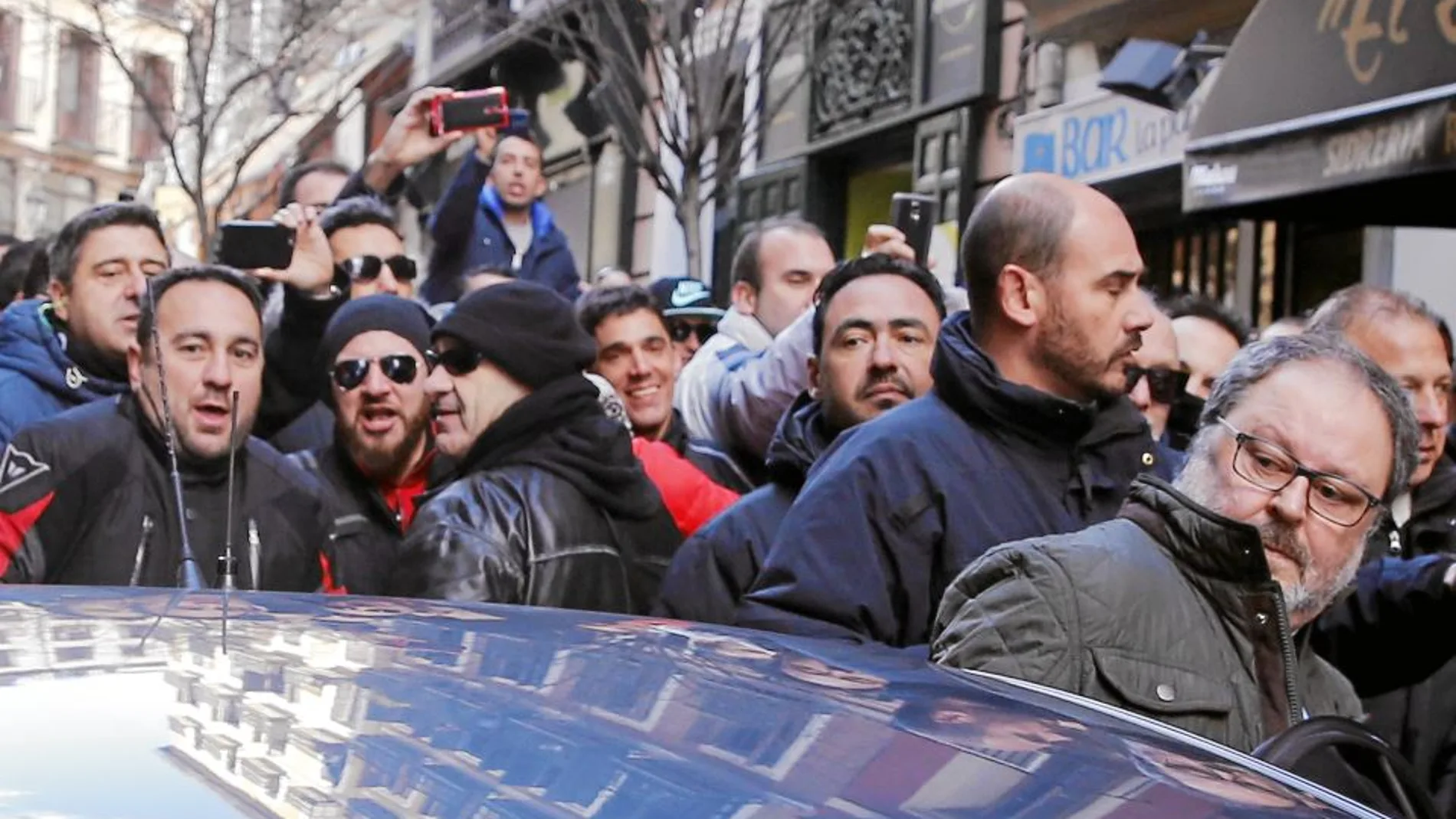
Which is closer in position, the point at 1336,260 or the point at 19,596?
the point at 19,596

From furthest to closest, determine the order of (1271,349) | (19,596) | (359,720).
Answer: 1. (1271,349)
2. (19,596)
3. (359,720)

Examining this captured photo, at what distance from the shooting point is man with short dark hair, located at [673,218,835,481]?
5.80m

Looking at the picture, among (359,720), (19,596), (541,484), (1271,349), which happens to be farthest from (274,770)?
(541,484)

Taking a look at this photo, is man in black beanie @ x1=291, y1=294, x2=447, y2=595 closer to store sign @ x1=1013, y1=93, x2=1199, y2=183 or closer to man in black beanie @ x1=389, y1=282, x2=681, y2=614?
man in black beanie @ x1=389, y1=282, x2=681, y2=614

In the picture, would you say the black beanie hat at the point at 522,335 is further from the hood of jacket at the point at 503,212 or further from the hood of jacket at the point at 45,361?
the hood of jacket at the point at 503,212

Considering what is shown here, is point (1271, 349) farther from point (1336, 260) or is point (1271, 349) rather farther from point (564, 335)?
point (1336, 260)

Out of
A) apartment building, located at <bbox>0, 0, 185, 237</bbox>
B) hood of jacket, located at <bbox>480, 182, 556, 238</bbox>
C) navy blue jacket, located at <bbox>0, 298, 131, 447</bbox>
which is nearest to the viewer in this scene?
navy blue jacket, located at <bbox>0, 298, 131, 447</bbox>

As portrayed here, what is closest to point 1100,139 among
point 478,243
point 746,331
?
point 478,243

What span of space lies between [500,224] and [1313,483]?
647 cm

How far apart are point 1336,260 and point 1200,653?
34.2 feet

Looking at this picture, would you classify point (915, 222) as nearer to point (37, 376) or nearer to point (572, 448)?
point (572, 448)

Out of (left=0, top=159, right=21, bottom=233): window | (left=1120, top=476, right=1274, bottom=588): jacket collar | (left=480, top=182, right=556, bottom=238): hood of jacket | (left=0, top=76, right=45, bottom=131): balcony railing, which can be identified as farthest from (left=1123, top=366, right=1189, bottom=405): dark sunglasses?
(left=0, top=76, right=45, bottom=131): balcony railing

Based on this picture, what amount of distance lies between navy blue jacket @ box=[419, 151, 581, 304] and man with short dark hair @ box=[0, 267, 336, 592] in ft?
11.0

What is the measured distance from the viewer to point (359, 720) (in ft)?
5.69
